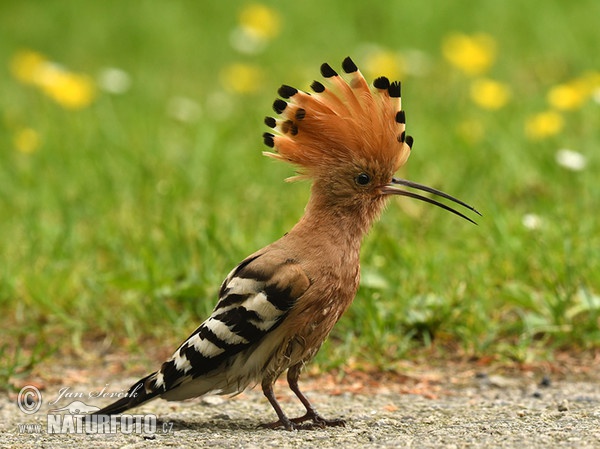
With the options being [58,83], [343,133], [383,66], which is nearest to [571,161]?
[383,66]

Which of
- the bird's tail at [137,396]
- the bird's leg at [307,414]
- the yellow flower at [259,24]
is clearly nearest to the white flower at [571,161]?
the bird's leg at [307,414]

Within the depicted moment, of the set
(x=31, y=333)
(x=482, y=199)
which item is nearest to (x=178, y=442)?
(x=31, y=333)

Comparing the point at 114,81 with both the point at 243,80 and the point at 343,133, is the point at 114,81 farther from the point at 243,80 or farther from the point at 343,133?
the point at 343,133

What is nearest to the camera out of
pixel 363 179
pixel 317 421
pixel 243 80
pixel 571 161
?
pixel 317 421

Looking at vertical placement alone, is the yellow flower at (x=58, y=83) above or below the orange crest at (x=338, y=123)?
above

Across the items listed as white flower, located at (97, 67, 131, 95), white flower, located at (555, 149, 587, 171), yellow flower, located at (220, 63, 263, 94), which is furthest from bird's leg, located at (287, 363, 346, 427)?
white flower, located at (97, 67, 131, 95)

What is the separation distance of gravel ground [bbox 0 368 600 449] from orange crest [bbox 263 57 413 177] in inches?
36.5

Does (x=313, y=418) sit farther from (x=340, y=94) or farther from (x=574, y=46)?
(x=574, y=46)

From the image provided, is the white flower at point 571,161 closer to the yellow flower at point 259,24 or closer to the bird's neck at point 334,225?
the bird's neck at point 334,225

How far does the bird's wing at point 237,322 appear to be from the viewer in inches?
140

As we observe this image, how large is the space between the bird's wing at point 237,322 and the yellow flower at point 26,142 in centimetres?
381

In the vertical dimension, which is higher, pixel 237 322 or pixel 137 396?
pixel 237 322

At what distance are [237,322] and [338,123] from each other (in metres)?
0.78

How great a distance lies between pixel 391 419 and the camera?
147 inches
